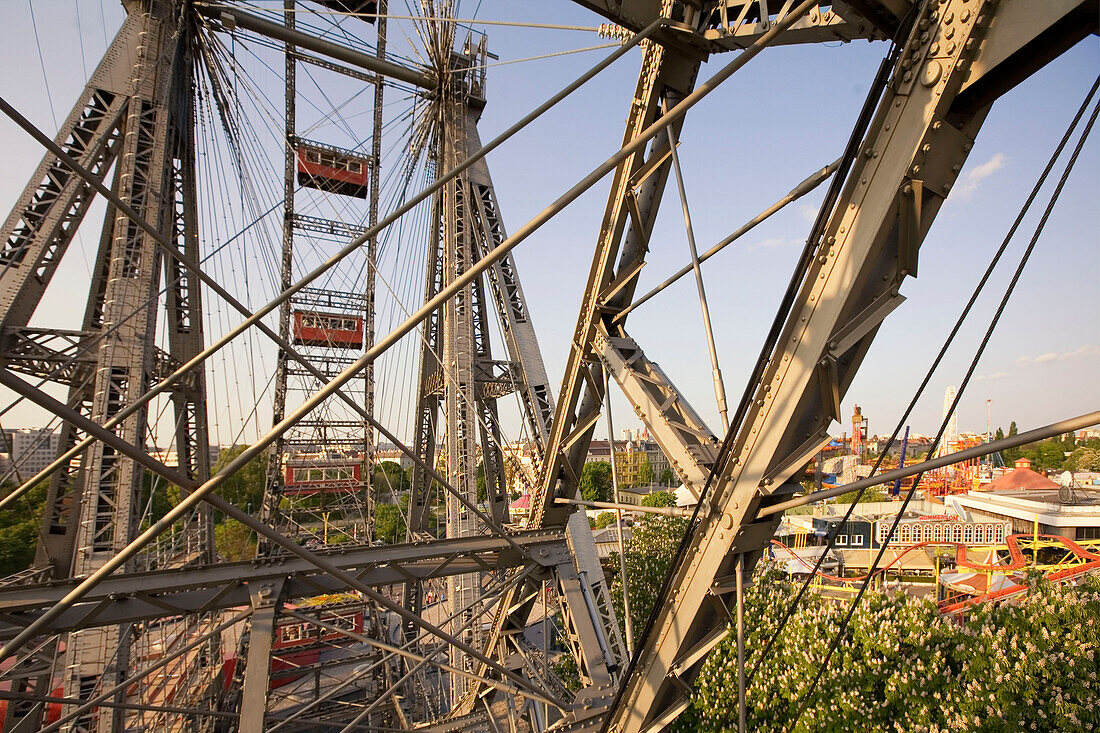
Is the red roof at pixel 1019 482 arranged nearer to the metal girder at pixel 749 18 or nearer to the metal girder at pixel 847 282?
the metal girder at pixel 847 282

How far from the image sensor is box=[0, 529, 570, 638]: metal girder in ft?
11.9

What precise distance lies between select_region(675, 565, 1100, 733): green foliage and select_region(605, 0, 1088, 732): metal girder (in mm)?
5519

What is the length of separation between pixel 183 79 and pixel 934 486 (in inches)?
2049

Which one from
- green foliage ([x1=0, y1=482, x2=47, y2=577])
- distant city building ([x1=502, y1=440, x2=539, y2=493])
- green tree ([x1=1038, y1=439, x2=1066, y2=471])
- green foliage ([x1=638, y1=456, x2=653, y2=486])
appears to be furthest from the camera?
green foliage ([x1=638, y1=456, x2=653, y2=486])

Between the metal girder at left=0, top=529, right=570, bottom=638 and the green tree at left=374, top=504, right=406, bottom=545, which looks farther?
the green tree at left=374, top=504, right=406, bottom=545

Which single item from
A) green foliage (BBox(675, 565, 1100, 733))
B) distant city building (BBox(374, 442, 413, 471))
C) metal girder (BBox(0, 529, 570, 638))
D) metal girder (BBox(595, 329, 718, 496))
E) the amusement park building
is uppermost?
distant city building (BBox(374, 442, 413, 471))

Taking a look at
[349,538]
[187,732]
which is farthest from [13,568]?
[187,732]

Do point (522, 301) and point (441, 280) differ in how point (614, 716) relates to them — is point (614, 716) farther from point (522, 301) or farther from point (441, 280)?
point (441, 280)

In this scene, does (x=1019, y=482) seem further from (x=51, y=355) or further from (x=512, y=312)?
(x=51, y=355)

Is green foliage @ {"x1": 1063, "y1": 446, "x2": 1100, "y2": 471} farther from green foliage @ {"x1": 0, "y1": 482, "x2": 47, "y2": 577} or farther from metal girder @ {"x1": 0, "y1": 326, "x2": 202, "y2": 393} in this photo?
green foliage @ {"x1": 0, "y1": 482, "x2": 47, "y2": 577}

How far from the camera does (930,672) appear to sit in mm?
7656

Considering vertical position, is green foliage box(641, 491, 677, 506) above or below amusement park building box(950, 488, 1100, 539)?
above

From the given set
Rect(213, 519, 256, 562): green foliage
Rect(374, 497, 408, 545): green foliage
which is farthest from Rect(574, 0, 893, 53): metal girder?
Rect(374, 497, 408, 545): green foliage

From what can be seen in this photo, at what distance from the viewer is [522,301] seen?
9.82 meters
